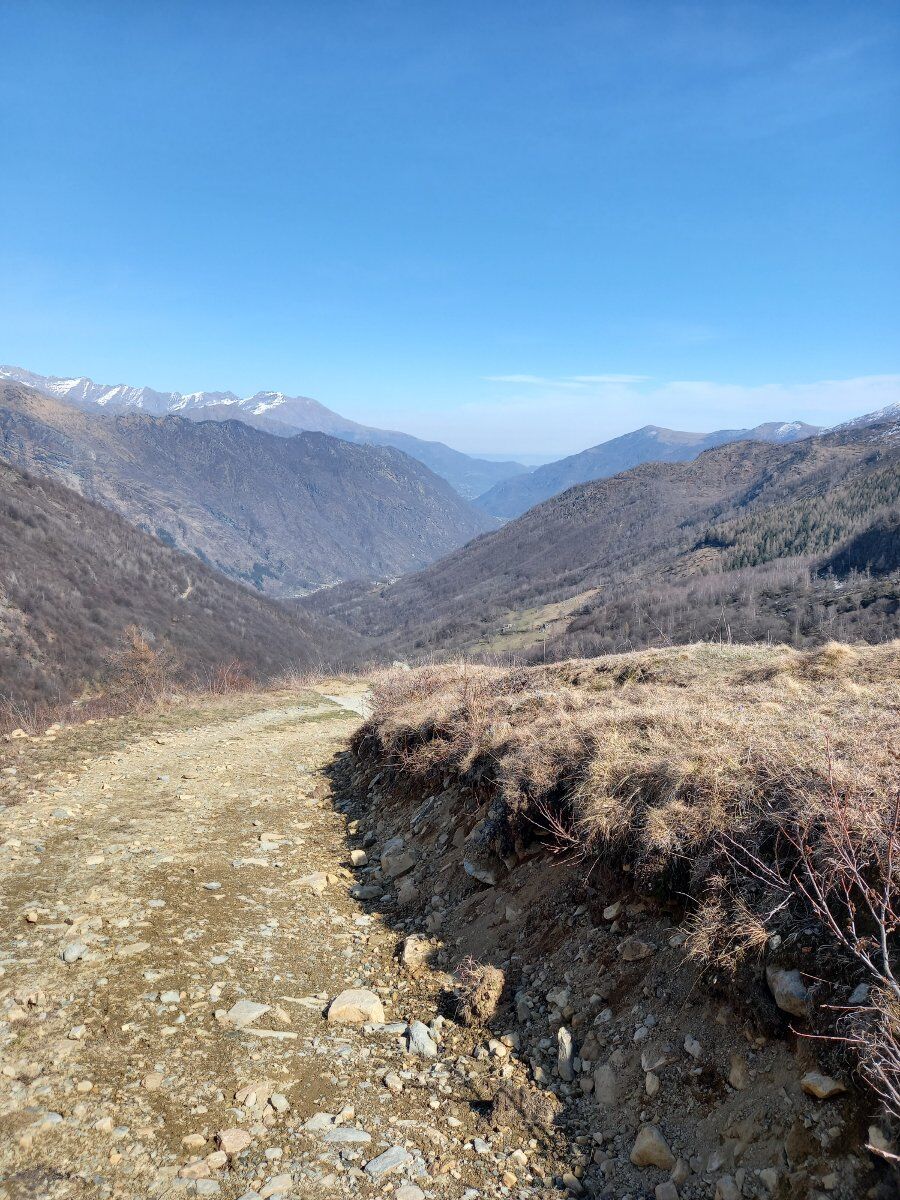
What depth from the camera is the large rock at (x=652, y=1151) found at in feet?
12.0

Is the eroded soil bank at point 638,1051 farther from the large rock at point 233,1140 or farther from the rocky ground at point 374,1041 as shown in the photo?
the large rock at point 233,1140

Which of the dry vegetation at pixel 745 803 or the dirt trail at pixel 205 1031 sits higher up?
the dry vegetation at pixel 745 803

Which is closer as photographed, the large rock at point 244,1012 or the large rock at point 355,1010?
the large rock at point 244,1012

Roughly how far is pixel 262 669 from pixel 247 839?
123926 mm

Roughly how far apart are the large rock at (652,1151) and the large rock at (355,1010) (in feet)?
7.43

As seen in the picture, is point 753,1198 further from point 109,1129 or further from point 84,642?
point 84,642

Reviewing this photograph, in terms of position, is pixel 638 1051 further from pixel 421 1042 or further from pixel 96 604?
pixel 96 604

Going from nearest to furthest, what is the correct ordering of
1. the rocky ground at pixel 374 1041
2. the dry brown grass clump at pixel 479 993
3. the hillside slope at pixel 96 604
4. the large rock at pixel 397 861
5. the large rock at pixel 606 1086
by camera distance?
the rocky ground at pixel 374 1041 < the large rock at pixel 606 1086 < the dry brown grass clump at pixel 479 993 < the large rock at pixel 397 861 < the hillside slope at pixel 96 604

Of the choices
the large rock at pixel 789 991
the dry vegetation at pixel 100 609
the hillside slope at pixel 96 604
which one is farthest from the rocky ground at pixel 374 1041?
the hillside slope at pixel 96 604

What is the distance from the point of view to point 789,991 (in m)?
3.84

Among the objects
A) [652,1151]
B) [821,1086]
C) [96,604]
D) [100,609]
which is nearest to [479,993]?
[652,1151]

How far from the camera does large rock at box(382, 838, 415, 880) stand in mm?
8062

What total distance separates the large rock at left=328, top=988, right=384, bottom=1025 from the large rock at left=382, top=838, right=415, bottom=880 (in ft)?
8.45

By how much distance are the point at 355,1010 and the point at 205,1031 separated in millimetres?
1179
